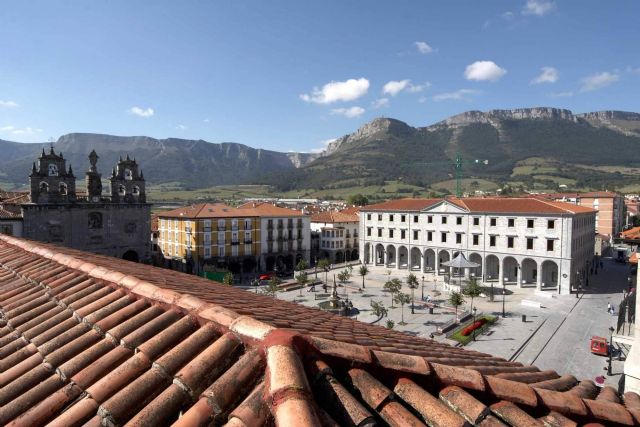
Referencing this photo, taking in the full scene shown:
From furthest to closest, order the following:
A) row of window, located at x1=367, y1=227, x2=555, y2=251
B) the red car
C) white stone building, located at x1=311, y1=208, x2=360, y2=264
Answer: white stone building, located at x1=311, y1=208, x2=360, y2=264
row of window, located at x1=367, y1=227, x2=555, y2=251
the red car

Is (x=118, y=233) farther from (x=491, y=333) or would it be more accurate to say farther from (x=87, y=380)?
(x=87, y=380)

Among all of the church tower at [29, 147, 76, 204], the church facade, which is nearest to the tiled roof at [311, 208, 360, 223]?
the church facade

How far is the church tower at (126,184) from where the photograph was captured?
43.8 meters

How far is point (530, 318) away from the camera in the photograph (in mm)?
33094

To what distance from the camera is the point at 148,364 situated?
2.90m

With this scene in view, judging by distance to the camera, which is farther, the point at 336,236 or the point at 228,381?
the point at 336,236

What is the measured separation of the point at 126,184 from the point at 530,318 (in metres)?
43.4

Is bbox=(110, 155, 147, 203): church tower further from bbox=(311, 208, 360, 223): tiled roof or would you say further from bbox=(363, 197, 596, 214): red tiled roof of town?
bbox=(363, 197, 596, 214): red tiled roof of town

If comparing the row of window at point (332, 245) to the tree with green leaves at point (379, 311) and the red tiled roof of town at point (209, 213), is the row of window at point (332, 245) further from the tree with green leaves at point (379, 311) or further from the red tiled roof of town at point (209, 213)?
the tree with green leaves at point (379, 311)

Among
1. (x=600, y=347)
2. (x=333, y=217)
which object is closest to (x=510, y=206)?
(x=600, y=347)

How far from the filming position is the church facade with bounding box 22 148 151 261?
37.7 m

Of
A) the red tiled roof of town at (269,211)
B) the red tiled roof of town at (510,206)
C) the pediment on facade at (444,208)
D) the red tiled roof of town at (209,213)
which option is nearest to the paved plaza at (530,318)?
the red tiled roof of town at (510,206)

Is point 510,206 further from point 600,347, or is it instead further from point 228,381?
point 228,381

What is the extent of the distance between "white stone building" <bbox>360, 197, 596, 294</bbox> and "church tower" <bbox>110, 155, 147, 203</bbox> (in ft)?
103
